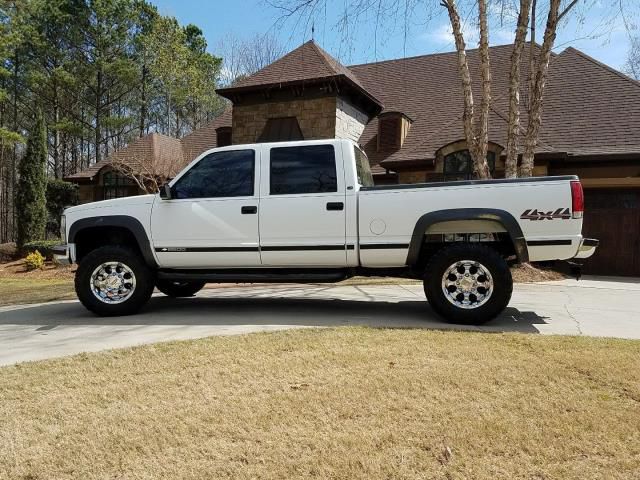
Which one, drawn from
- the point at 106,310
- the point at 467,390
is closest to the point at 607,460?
the point at 467,390

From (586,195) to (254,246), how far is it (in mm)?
12429

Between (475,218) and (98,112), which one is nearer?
(475,218)

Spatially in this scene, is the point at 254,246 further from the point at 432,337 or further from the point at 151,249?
the point at 432,337

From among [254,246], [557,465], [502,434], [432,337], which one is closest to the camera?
[557,465]

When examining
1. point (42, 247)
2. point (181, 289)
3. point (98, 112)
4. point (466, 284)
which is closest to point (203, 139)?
point (42, 247)

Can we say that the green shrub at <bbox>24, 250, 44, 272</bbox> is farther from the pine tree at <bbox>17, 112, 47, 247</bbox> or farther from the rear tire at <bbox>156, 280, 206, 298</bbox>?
the rear tire at <bbox>156, 280, 206, 298</bbox>

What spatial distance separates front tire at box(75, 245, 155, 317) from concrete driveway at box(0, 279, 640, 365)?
0.19 metres

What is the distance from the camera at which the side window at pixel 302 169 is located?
601cm

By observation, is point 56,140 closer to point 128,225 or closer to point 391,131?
point 391,131

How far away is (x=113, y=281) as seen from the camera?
632 centimetres

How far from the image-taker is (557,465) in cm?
244

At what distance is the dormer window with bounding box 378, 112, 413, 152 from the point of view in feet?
59.1

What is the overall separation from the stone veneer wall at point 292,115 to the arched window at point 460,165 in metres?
4.54

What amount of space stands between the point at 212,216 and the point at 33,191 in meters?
20.7
